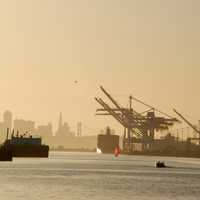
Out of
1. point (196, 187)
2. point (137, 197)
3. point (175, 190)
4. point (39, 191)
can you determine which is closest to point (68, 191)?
point (39, 191)

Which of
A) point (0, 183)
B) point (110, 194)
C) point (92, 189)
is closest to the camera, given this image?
Result: point (110, 194)

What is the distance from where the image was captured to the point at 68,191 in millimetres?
103812

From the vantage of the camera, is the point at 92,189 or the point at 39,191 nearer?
the point at 39,191

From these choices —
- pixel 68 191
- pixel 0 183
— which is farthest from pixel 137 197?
pixel 0 183

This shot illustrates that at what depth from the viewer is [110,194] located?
101m

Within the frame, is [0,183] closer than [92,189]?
No

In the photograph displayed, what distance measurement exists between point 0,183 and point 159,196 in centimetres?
2968

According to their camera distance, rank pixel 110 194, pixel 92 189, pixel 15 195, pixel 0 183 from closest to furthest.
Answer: pixel 15 195 < pixel 110 194 < pixel 92 189 < pixel 0 183

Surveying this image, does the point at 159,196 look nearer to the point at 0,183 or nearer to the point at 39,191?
the point at 39,191

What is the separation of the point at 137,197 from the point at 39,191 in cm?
1368

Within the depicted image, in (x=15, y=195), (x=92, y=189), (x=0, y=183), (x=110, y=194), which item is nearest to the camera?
(x=15, y=195)

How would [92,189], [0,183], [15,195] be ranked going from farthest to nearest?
[0,183], [92,189], [15,195]

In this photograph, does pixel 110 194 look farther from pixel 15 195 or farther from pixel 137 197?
pixel 15 195

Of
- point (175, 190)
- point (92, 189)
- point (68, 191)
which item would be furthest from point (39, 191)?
point (175, 190)
